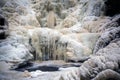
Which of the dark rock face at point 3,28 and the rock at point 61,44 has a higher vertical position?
the dark rock face at point 3,28

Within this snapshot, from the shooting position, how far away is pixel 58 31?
576 inches

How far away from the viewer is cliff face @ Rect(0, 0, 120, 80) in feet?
31.7

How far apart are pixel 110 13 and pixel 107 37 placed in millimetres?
8998

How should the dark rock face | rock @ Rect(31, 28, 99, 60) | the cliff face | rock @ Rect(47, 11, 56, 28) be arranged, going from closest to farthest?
the cliff face < rock @ Rect(31, 28, 99, 60) < the dark rock face < rock @ Rect(47, 11, 56, 28)

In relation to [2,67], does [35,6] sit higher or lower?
higher

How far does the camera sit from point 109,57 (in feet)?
15.3

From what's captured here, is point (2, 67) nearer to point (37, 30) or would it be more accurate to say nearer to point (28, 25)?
point (37, 30)

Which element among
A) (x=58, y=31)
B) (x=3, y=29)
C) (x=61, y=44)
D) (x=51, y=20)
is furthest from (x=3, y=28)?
(x=51, y=20)

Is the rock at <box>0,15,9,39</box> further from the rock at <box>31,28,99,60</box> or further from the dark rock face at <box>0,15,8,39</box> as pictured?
the rock at <box>31,28,99,60</box>

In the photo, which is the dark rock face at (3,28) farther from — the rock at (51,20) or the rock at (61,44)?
the rock at (51,20)

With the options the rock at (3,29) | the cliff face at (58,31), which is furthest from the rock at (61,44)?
the rock at (3,29)

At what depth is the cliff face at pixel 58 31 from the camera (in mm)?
9656

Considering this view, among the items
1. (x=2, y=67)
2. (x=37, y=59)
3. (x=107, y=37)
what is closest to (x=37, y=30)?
(x=37, y=59)

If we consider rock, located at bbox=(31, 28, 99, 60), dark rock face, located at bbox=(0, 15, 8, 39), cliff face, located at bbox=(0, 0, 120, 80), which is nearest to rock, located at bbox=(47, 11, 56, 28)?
cliff face, located at bbox=(0, 0, 120, 80)
